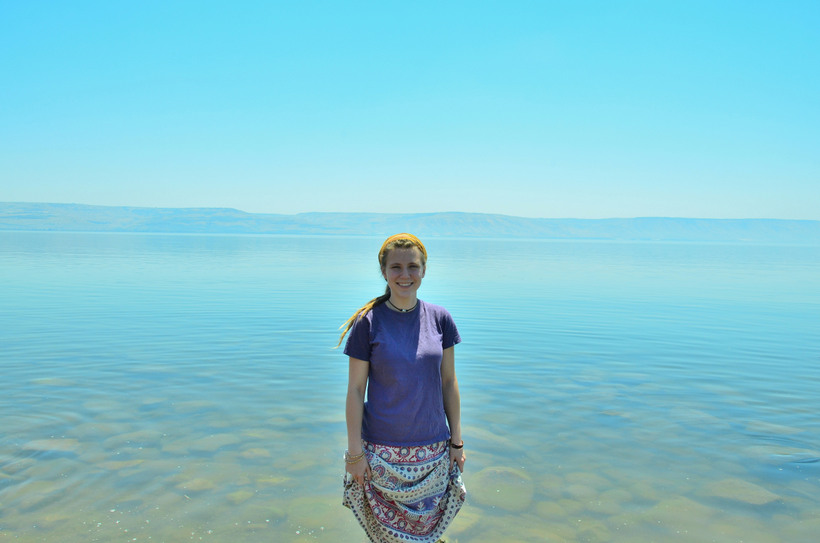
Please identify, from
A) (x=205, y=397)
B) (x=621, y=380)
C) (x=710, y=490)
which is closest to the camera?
(x=710, y=490)

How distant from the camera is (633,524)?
537 centimetres

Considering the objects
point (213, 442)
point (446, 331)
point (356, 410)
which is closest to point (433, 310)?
point (446, 331)

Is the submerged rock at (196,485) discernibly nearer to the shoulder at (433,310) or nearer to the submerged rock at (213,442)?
the submerged rock at (213,442)

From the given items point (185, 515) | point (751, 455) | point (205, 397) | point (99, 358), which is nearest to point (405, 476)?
point (185, 515)

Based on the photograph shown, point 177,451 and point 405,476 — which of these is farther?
point 177,451

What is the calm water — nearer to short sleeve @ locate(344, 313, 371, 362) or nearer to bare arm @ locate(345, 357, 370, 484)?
bare arm @ locate(345, 357, 370, 484)

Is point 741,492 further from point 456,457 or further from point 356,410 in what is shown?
point 356,410

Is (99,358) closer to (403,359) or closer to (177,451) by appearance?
(177,451)

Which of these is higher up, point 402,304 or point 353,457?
point 402,304

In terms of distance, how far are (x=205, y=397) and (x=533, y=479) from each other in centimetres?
485

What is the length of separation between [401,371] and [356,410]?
35cm

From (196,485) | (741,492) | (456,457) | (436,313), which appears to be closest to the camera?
(436,313)

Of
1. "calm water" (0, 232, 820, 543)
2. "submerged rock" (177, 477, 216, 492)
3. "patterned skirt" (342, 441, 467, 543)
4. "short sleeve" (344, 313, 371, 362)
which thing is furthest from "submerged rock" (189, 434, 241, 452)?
"short sleeve" (344, 313, 371, 362)

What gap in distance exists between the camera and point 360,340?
3.46m
